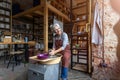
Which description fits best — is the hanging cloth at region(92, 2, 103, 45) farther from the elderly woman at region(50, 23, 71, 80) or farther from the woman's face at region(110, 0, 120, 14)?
the elderly woman at region(50, 23, 71, 80)

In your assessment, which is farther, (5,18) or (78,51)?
(5,18)

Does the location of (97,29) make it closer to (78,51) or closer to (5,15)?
(78,51)

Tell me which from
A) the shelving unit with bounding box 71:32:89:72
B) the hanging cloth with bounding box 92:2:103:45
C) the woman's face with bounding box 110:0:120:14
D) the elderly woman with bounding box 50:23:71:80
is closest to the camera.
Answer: the elderly woman with bounding box 50:23:71:80

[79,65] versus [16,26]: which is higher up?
[16,26]

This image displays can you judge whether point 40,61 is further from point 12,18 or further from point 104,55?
point 12,18

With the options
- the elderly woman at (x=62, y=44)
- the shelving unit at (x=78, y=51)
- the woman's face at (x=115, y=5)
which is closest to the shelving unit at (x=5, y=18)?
the shelving unit at (x=78, y=51)

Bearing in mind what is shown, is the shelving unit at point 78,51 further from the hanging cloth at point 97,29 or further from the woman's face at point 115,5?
the woman's face at point 115,5

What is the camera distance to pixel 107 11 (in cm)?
285

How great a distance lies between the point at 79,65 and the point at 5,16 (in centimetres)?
435

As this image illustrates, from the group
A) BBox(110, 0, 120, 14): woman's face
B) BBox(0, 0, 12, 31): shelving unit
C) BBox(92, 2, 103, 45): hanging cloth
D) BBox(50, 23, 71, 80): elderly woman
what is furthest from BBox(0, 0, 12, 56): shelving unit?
BBox(110, 0, 120, 14): woman's face

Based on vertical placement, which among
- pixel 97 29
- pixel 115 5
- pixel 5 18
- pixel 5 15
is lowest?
pixel 97 29

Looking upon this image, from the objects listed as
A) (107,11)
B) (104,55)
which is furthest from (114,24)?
(104,55)

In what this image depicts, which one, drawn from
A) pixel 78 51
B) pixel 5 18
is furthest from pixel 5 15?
pixel 78 51

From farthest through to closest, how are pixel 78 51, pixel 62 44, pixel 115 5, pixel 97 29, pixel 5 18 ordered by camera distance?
pixel 5 18, pixel 78 51, pixel 97 29, pixel 115 5, pixel 62 44
